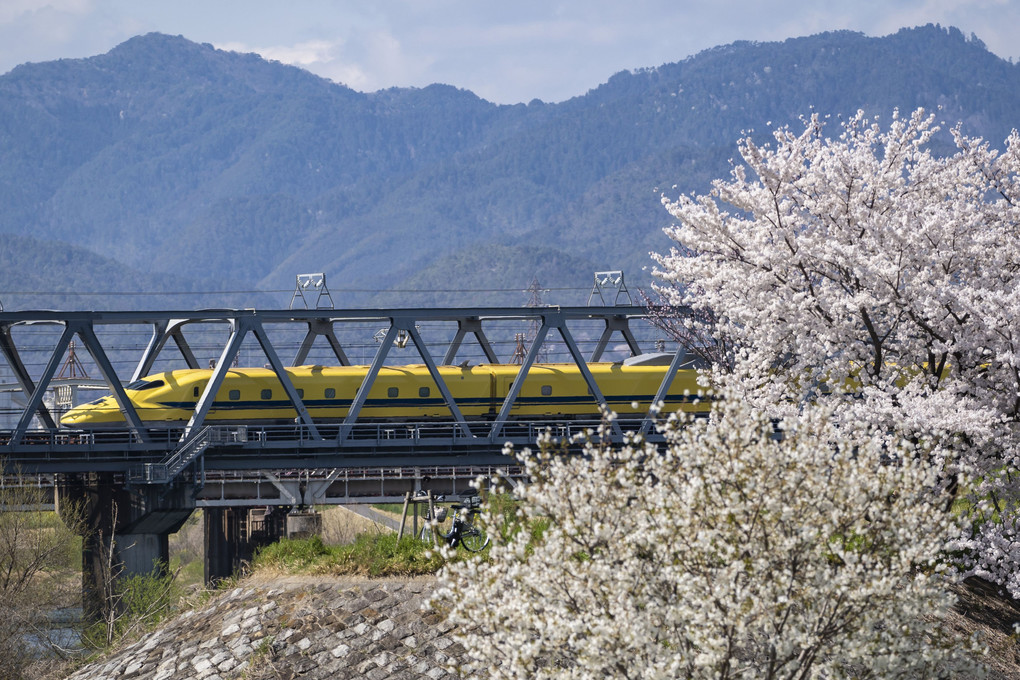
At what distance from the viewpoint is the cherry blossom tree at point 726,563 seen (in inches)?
513

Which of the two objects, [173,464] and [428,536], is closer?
[428,536]

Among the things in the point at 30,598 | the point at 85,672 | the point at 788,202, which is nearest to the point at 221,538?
the point at 30,598

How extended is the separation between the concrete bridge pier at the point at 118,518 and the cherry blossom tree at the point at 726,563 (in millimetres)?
32102

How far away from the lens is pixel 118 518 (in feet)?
146

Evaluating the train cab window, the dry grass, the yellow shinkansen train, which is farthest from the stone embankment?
the dry grass

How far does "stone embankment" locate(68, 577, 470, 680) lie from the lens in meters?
20.4

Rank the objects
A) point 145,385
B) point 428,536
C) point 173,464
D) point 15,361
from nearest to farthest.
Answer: point 428,536
point 173,464
point 15,361
point 145,385

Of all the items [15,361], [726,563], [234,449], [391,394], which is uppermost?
[15,361]

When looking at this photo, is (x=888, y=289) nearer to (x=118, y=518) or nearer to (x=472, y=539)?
(x=472, y=539)

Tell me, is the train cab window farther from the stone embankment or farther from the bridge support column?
the bridge support column

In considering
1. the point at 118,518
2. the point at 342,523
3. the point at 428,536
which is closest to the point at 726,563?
the point at 428,536

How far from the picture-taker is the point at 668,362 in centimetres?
5225

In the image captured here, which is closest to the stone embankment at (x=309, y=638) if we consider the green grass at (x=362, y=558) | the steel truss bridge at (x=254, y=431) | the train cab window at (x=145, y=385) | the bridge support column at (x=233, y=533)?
the green grass at (x=362, y=558)

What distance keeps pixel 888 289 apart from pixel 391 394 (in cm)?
3099
